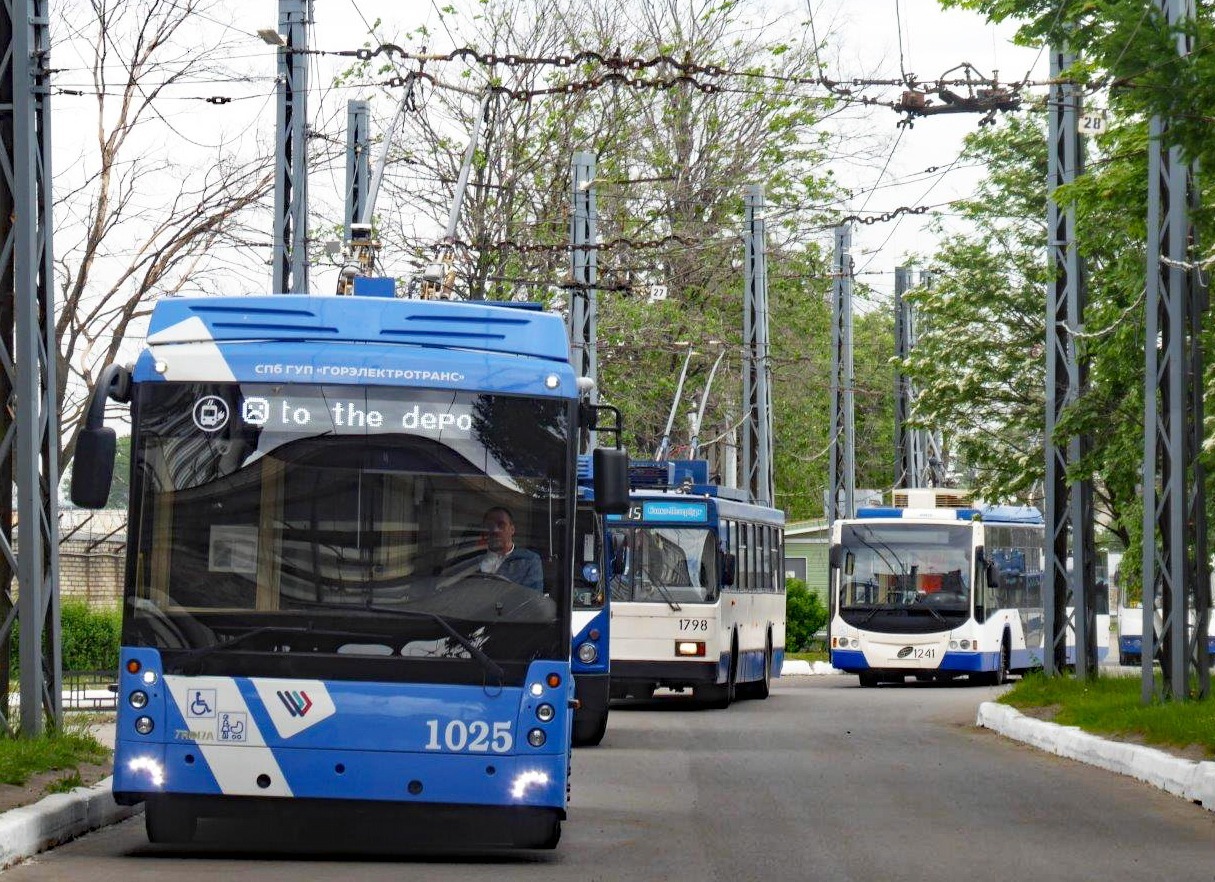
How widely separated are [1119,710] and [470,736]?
11514mm

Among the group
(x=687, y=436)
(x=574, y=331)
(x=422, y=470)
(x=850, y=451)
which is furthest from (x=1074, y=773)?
(x=687, y=436)

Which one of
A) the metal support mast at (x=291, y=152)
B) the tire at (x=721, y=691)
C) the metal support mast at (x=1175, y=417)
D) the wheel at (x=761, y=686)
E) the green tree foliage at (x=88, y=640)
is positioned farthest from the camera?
the green tree foliage at (x=88, y=640)

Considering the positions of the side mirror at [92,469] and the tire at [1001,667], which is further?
the tire at [1001,667]

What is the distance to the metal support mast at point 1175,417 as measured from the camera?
19.8m

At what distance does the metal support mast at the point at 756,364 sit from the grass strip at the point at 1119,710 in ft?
41.7

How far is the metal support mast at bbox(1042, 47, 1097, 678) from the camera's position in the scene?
2502 cm

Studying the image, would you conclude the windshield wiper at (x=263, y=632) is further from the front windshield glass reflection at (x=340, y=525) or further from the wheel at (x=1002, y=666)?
the wheel at (x=1002, y=666)

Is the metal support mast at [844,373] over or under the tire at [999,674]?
over

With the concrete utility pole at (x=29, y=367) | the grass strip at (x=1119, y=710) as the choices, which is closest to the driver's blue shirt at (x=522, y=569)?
the concrete utility pole at (x=29, y=367)

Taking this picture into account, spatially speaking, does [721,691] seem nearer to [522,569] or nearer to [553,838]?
[553,838]

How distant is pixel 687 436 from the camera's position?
57.7m

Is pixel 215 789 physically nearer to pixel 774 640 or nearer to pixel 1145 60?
pixel 1145 60

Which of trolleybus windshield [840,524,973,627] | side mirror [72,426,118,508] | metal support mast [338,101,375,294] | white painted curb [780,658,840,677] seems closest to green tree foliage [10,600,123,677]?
metal support mast [338,101,375,294]

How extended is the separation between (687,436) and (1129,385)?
3310 centimetres
